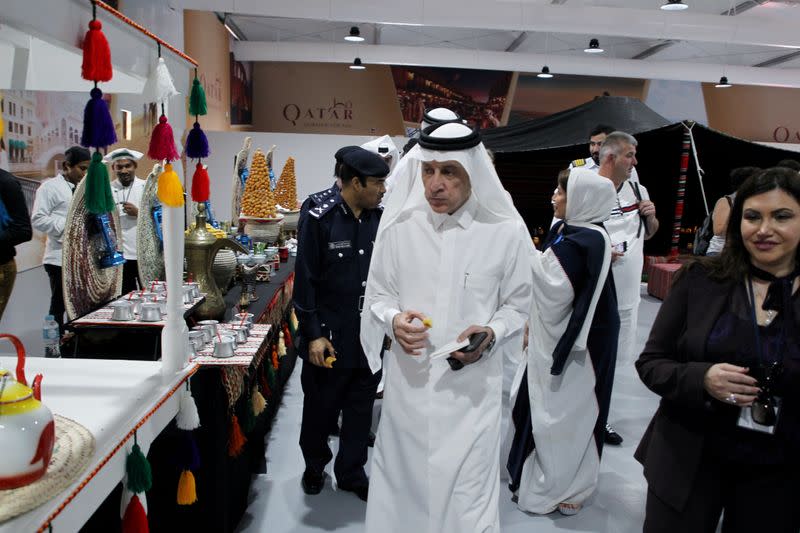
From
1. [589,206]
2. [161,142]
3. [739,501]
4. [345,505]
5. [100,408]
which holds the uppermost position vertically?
[161,142]

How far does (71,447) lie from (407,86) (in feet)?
46.8

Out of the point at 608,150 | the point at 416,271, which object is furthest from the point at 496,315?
the point at 608,150

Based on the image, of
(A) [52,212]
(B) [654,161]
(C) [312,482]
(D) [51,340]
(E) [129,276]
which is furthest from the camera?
(B) [654,161]

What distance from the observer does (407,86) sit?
14781 millimetres

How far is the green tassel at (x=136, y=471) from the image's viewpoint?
1.52m

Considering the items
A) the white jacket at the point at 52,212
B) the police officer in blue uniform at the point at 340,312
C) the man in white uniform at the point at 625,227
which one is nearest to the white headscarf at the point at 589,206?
the police officer in blue uniform at the point at 340,312

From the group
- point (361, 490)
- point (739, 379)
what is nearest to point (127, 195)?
point (361, 490)

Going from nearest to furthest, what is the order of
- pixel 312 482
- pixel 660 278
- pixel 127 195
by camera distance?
pixel 312 482
pixel 127 195
pixel 660 278

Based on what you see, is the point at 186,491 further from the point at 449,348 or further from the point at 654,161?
the point at 654,161

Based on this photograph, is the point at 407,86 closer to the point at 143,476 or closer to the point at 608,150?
the point at 608,150

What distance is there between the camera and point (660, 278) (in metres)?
8.77

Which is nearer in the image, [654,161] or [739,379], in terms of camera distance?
[739,379]

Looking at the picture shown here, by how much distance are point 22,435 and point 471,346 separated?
1.23 metres

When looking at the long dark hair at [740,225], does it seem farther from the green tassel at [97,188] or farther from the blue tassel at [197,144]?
the blue tassel at [197,144]
